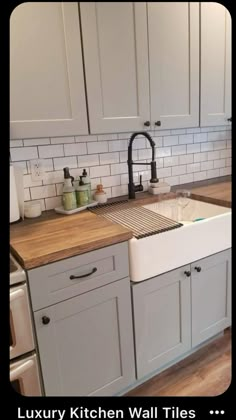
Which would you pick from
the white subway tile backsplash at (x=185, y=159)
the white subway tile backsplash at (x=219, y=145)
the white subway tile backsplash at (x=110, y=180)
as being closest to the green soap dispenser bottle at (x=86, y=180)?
the white subway tile backsplash at (x=110, y=180)

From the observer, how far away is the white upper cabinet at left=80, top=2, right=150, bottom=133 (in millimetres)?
1302

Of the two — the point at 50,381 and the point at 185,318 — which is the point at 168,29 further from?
the point at 50,381

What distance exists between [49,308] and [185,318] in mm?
792

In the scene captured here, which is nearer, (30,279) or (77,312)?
(30,279)

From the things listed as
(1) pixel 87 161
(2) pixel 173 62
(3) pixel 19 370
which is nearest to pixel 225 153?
(2) pixel 173 62

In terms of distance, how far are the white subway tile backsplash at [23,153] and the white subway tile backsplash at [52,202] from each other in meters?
0.25

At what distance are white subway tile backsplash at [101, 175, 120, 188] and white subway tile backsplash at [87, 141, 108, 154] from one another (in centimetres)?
17

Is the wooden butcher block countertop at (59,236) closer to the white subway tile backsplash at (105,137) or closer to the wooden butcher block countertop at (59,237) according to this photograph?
the wooden butcher block countertop at (59,237)

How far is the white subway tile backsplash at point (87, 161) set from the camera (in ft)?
5.58

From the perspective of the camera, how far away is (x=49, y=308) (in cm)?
107

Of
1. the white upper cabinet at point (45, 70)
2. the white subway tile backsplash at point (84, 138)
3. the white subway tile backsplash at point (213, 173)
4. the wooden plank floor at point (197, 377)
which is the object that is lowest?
the wooden plank floor at point (197, 377)

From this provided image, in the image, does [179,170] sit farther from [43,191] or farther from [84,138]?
[43,191]
